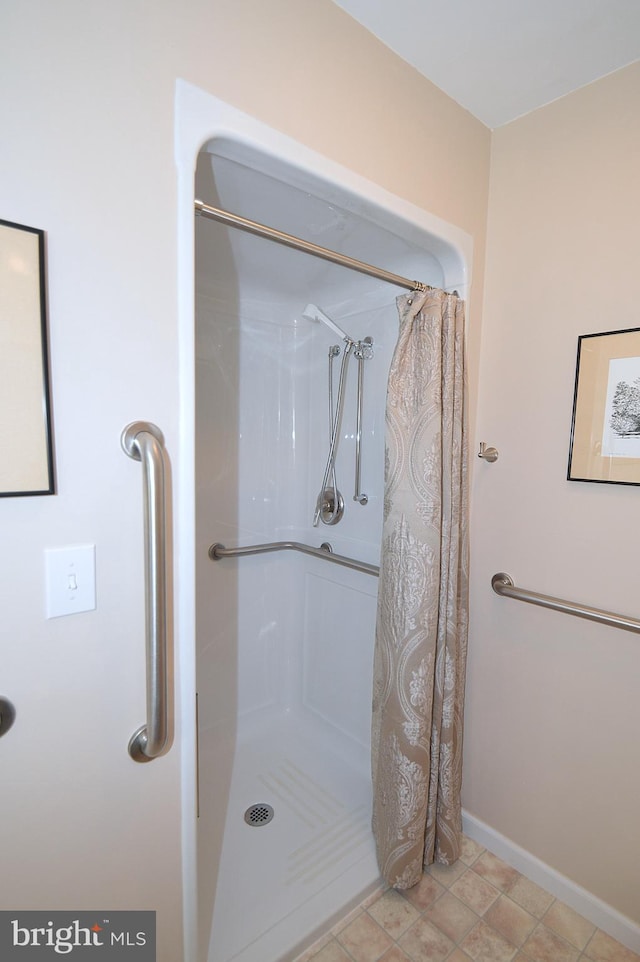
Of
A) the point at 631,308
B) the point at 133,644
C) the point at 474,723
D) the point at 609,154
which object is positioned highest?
the point at 609,154

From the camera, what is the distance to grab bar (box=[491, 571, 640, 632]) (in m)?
1.20

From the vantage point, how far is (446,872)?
1.47m

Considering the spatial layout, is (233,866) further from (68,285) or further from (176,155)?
(176,155)

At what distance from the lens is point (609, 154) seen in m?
1.20

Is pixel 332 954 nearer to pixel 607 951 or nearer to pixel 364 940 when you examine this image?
pixel 364 940

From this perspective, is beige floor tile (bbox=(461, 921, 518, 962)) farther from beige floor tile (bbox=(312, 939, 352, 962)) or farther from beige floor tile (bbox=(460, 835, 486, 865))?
beige floor tile (bbox=(312, 939, 352, 962))

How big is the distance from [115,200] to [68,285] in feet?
0.61

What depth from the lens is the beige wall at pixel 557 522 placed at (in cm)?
122

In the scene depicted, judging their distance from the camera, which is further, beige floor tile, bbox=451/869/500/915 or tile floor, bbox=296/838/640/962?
beige floor tile, bbox=451/869/500/915

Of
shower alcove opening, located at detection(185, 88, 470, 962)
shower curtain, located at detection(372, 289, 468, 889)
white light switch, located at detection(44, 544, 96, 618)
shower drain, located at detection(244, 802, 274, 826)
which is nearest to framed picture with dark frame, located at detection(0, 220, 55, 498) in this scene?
white light switch, located at detection(44, 544, 96, 618)

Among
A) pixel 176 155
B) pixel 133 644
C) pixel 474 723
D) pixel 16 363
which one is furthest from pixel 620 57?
pixel 474 723

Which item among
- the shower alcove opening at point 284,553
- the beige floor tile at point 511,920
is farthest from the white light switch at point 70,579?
the beige floor tile at point 511,920

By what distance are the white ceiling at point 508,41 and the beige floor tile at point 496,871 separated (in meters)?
2.52

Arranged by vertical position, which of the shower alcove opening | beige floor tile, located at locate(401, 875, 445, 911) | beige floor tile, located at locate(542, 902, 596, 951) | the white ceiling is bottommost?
beige floor tile, located at locate(401, 875, 445, 911)
